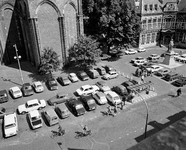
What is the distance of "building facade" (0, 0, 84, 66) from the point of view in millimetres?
33875

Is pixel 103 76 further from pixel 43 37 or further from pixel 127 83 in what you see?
pixel 43 37

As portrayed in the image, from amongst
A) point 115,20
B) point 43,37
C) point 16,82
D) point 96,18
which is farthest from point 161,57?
point 16,82

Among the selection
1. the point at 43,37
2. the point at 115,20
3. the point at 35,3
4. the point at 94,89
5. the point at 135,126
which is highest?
the point at 35,3

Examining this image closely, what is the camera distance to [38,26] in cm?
3406

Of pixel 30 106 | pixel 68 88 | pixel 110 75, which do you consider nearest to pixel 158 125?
pixel 110 75

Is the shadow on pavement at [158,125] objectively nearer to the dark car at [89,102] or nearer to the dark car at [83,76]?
the dark car at [89,102]

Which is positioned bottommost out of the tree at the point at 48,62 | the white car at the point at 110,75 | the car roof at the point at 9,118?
the car roof at the point at 9,118

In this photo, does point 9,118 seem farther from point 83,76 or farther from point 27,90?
point 83,76

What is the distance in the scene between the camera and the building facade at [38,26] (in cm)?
3388

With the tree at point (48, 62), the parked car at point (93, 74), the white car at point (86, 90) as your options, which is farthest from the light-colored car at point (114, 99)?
the tree at point (48, 62)

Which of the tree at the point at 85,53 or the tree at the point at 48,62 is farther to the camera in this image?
the tree at the point at 85,53

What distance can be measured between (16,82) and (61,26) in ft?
45.7

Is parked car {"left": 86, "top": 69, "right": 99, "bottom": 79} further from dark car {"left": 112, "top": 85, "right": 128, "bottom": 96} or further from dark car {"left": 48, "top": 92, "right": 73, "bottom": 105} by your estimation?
dark car {"left": 48, "top": 92, "right": 73, "bottom": 105}

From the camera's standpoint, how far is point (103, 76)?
3453 cm
